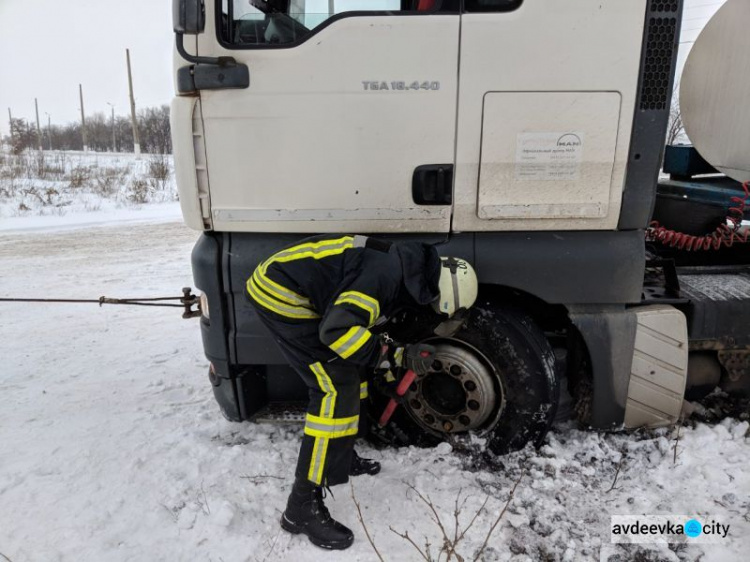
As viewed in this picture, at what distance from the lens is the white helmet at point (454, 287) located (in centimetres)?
240

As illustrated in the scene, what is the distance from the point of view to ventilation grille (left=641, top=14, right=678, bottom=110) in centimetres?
242

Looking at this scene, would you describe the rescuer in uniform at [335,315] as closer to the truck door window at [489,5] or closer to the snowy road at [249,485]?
the snowy road at [249,485]

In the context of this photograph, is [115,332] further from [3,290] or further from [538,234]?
[538,234]

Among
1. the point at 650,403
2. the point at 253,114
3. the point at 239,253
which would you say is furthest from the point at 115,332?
the point at 650,403

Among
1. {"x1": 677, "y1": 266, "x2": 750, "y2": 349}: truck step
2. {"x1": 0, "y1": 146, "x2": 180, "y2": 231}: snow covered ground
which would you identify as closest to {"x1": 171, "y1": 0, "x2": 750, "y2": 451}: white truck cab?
{"x1": 677, "y1": 266, "x2": 750, "y2": 349}: truck step

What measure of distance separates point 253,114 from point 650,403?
2.51 m

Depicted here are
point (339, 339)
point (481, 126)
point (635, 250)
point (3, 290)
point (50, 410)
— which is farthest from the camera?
point (3, 290)

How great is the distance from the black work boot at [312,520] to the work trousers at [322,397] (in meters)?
0.06

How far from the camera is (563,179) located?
8.46 ft

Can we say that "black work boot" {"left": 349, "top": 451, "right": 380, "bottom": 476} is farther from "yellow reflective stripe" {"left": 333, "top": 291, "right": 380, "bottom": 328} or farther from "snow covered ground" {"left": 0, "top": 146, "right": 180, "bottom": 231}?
"snow covered ground" {"left": 0, "top": 146, "right": 180, "bottom": 231}

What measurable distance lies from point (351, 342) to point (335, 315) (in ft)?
0.44

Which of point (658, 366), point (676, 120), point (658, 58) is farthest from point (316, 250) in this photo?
point (676, 120)

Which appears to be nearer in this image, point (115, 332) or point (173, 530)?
point (173, 530)

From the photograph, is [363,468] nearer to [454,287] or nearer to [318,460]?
[318,460]
